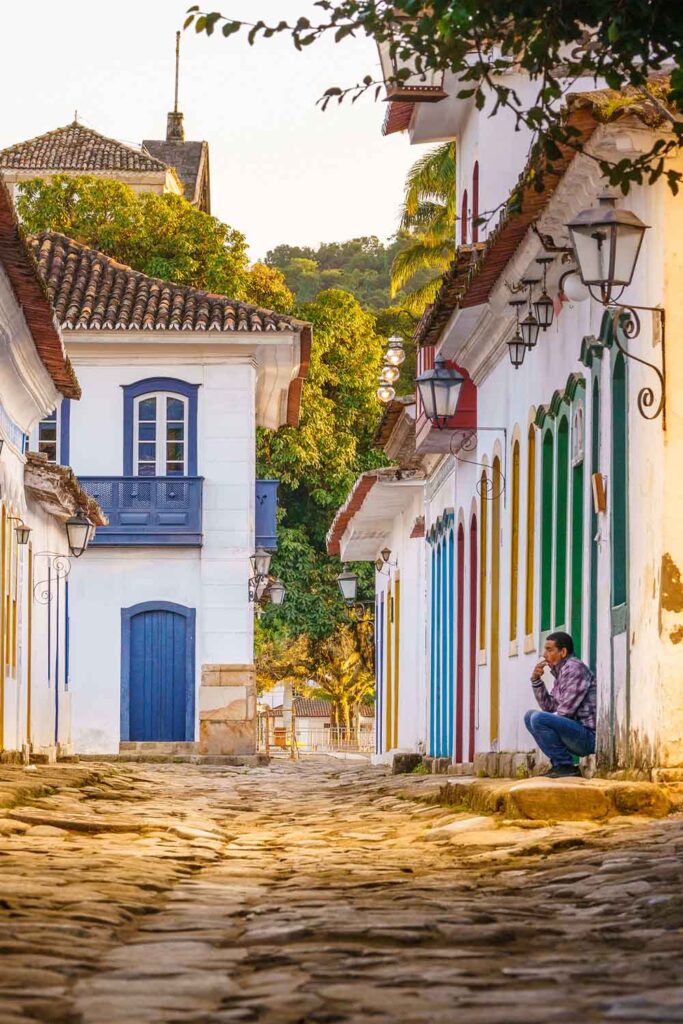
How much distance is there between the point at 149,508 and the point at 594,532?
2023 cm

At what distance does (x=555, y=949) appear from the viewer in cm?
594

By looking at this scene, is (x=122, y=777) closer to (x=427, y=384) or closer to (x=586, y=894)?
(x=427, y=384)

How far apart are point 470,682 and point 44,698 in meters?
7.29

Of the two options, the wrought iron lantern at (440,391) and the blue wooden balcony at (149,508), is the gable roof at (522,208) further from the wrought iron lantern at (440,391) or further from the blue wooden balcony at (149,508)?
the blue wooden balcony at (149,508)

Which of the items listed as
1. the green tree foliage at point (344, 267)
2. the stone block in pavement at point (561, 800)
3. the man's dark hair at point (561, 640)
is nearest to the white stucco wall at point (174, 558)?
the man's dark hair at point (561, 640)

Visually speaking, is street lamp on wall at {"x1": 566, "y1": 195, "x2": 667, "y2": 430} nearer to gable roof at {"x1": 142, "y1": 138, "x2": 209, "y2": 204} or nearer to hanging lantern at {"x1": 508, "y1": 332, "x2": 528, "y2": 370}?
hanging lantern at {"x1": 508, "y1": 332, "x2": 528, "y2": 370}

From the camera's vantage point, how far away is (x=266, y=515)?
33.5 m

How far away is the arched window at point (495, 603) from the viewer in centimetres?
1792

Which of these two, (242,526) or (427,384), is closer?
(427,384)

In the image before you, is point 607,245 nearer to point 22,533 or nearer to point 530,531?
point 530,531

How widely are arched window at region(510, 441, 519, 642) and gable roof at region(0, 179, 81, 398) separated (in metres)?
4.32

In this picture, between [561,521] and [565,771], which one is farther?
[561,521]

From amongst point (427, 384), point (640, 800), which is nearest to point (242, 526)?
point (427, 384)

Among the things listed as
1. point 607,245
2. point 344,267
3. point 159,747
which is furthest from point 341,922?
point 344,267
